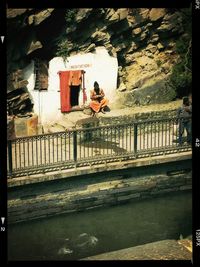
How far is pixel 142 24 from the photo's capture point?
22.1 m

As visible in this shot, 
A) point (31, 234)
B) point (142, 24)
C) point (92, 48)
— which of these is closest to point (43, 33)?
point (92, 48)

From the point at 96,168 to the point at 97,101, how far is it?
5185mm

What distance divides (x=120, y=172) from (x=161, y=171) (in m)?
1.29

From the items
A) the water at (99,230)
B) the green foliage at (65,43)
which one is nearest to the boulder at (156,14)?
the green foliage at (65,43)

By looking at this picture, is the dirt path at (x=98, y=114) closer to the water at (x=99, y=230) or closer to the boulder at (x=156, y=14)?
the boulder at (x=156, y=14)

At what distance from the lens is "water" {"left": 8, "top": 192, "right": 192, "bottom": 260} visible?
1443cm

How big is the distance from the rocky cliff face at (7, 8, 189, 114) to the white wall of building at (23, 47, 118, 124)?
0.29m

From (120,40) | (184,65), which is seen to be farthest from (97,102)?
(184,65)

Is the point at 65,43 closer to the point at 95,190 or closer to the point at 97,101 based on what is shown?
the point at 97,101

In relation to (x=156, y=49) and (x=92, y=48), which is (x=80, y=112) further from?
(x=156, y=49)

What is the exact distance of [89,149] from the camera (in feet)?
54.7

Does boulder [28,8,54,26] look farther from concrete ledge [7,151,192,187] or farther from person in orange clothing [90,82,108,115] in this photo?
concrete ledge [7,151,192,187]

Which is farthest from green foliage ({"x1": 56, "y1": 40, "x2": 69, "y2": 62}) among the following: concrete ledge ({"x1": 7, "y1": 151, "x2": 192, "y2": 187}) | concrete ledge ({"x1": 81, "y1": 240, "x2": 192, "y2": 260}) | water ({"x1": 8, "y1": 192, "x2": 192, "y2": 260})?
concrete ledge ({"x1": 81, "y1": 240, "x2": 192, "y2": 260})
